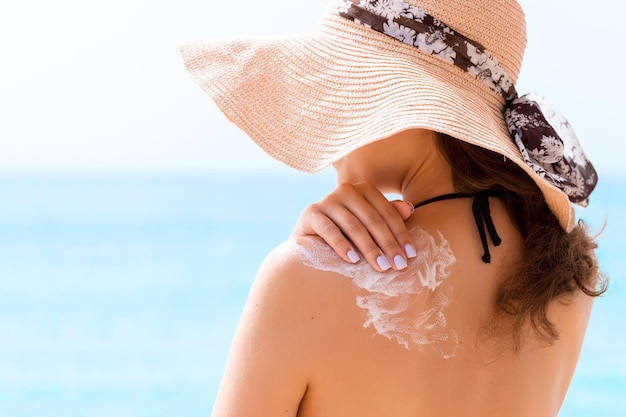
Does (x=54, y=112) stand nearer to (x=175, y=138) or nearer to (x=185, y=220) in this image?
(x=175, y=138)

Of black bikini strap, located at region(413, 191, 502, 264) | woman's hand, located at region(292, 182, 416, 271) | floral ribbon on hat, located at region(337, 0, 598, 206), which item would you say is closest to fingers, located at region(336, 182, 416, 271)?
woman's hand, located at region(292, 182, 416, 271)

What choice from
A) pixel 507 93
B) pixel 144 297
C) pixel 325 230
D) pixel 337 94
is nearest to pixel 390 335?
pixel 325 230

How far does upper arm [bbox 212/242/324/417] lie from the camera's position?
3.82ft

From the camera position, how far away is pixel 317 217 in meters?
1.26

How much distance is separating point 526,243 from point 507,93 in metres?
0.30

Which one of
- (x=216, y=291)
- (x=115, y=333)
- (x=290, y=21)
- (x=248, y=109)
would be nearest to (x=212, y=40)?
(x=248, y=109)

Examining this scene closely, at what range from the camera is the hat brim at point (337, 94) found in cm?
125

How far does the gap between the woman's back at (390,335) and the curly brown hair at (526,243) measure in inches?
1.2

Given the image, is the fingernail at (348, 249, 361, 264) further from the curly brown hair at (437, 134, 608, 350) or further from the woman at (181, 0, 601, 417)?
the curly brown hair at (437, 134, 608, 350)

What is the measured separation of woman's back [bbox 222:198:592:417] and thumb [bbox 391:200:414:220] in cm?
3

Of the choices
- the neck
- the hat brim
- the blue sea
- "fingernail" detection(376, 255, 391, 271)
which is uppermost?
the hat brim

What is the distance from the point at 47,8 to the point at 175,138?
19.7ft

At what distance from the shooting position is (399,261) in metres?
1.21

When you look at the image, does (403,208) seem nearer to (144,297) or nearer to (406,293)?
(406,293)
